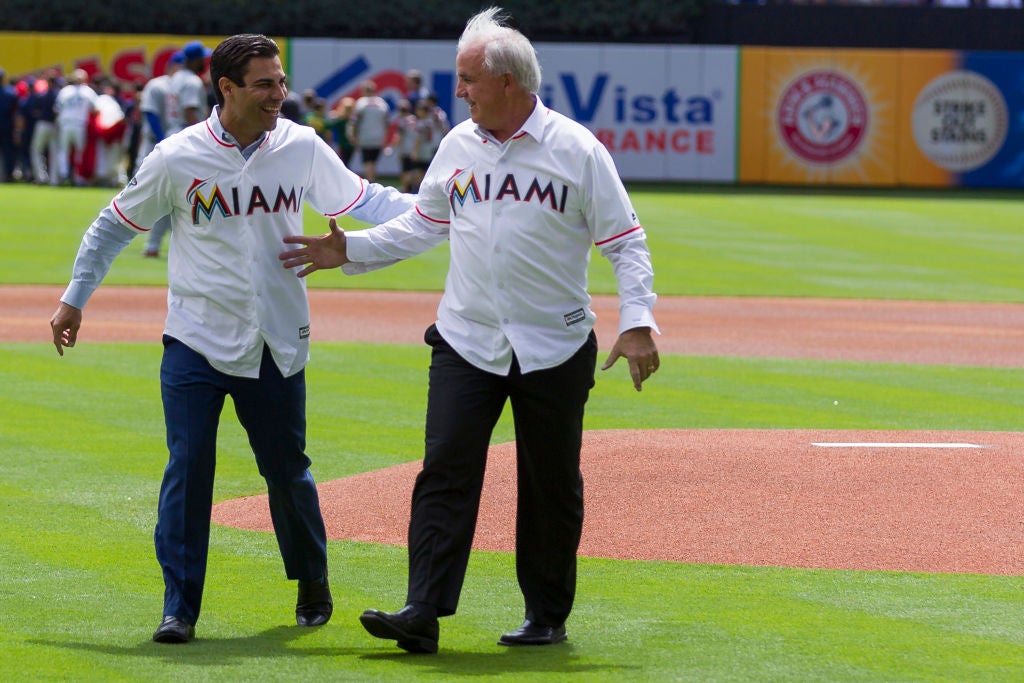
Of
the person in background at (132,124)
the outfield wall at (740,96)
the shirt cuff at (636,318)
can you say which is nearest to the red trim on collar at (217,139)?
the shirt cuff at (636,318)

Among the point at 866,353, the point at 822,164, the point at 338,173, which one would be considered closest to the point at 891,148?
the point at 822,164

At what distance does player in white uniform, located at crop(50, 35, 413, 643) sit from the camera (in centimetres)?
521

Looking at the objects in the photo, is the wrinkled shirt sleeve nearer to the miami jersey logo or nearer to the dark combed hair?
the dark combed hair

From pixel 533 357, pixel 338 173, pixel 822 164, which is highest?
pixel 338 173

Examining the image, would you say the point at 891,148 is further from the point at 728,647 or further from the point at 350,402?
the point at 728,647

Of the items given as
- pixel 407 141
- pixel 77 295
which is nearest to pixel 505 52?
pixel 77 295

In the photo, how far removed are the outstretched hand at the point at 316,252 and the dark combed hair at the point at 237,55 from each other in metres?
0.52

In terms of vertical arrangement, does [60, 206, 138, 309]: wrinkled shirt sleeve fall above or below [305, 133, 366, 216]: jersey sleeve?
below

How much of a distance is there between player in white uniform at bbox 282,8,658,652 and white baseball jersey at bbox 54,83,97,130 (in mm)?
24980

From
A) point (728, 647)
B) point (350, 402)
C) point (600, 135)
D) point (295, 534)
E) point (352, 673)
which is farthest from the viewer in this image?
point (600, 135)

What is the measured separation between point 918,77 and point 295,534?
3052cm

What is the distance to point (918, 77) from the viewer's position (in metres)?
34.0

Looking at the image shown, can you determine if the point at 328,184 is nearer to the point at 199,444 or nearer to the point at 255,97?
the point at 255,97

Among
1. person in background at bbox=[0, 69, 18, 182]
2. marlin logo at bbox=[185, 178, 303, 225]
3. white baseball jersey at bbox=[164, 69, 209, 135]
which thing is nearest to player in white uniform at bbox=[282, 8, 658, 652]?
marlin logo at bbox=[185, 178, 303, 225]
